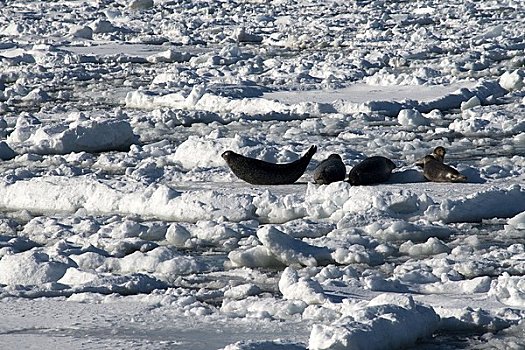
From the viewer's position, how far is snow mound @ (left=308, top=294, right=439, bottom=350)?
4.11 m

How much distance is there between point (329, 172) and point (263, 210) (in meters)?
0.83

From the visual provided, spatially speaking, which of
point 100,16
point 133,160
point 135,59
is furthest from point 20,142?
point 100,16

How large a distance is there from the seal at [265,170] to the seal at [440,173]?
0.93 metres

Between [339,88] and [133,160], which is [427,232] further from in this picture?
[339,88]

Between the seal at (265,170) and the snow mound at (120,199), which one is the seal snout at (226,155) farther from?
the snow mound at (120,199)

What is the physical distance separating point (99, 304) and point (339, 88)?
28.0ft

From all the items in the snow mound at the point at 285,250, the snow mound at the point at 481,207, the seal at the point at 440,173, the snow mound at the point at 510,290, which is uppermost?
the snow mound at the point at 510,290

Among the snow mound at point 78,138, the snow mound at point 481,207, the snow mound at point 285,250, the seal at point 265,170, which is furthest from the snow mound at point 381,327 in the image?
the snow mound at point 78,138

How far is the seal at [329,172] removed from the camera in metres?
7.63

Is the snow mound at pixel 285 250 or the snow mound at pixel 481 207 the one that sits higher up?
the snow mound at pixel 285 250

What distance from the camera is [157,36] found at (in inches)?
879

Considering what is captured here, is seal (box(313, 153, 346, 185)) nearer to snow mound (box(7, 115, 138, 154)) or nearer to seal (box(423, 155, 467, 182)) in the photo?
seal (box(423, 155, 467, 182))

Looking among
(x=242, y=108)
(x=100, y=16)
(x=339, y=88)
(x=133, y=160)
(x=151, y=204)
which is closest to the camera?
(x=151, y=204)

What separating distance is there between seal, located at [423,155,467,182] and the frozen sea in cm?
9
